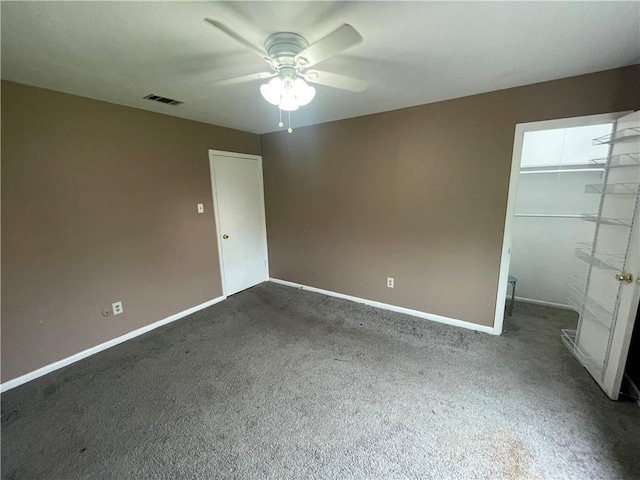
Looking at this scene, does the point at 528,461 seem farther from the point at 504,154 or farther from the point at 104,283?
the point at 104,283

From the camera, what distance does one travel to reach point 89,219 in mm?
2400

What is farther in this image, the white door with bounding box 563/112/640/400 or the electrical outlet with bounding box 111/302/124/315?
the electrical outlet with bounding box 111/302/124/315

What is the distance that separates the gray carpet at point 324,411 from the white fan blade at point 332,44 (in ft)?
7.08

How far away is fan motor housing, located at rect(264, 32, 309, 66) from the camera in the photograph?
1.45 m

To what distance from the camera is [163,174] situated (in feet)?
9.51

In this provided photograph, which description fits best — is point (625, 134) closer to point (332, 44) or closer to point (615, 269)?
point (615, 269)

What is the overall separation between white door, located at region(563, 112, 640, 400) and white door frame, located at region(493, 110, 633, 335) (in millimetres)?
152

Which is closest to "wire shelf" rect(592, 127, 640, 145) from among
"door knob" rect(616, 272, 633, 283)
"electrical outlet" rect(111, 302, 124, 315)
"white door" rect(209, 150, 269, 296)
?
"door knob" rect(616, 272, 633, 283)

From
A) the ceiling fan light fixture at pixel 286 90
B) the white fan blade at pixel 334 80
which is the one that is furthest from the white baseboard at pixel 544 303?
the ceiling fan light fixture at pixel 286 90

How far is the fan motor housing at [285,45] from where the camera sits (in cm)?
145

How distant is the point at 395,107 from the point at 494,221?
5.08 ft

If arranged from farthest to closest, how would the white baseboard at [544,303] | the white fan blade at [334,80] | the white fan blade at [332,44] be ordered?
the white baseboard at [544,303], the white fan blade at [334,80], the white fan blade at [332,44]

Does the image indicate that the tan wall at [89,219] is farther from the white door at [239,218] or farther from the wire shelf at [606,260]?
the wire shelf at [606,260]

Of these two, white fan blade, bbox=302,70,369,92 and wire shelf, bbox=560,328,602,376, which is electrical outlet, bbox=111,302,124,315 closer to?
white fan blade, bbox=302,70,369,92
